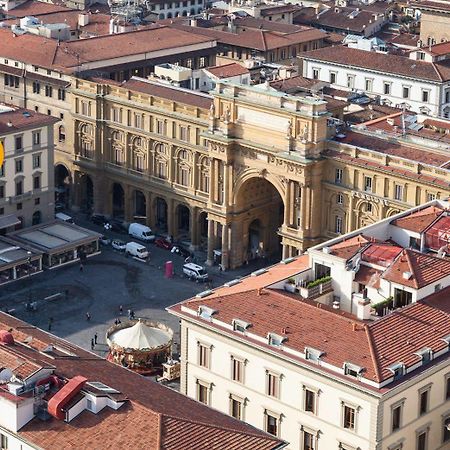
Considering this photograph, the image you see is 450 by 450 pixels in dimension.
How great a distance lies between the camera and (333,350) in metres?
99.5

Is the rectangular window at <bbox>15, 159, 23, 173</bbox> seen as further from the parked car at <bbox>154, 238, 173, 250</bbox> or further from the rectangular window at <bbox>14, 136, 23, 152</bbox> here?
the parked car at <bbox>154, 238, 173, 250</bbox>

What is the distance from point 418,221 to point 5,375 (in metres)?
49.0

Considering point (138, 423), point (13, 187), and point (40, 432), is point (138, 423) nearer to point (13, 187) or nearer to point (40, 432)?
point (40, 432)

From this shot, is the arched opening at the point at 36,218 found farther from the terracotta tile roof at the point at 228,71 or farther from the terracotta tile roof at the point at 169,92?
the terracotta tile roof at the point at 228,71

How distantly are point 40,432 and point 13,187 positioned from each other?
289 ft

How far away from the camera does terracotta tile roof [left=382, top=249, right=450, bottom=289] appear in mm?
108062

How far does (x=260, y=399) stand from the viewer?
4097 inches

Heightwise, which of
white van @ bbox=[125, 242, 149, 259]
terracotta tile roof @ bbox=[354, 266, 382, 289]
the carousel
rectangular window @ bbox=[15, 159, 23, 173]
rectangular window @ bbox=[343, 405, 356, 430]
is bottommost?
white van @ bbox=[125, 242, 149, 259]

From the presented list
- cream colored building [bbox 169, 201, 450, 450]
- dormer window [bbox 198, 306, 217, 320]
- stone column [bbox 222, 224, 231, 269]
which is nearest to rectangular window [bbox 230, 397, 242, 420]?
cream colored building [bbox 169, 201, 450, 450]

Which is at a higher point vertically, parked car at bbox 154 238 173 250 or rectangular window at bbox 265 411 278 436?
rectangular window at bbox 265 411 278 436

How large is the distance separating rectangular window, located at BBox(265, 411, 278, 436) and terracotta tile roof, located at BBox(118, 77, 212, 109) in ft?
232

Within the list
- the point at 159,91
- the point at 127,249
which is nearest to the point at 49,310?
the point at 127,249

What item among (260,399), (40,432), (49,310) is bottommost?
(49,310)

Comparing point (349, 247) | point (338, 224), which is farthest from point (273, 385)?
point (338, 224)
